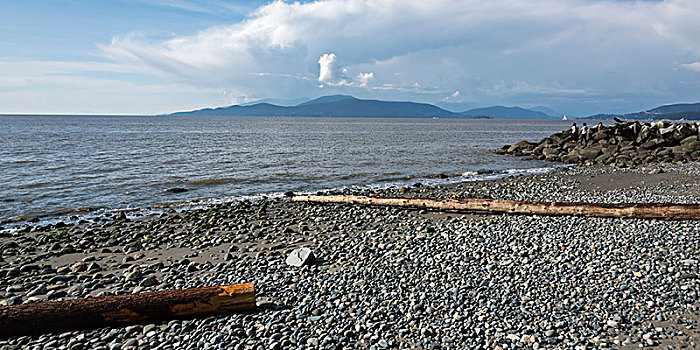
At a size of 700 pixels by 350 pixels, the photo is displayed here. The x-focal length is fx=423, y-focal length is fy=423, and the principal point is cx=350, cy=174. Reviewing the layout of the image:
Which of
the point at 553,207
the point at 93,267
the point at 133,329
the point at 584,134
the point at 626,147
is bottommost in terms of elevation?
the point at 93,267

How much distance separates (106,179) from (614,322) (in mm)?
26151

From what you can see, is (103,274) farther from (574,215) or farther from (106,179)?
(106,179)

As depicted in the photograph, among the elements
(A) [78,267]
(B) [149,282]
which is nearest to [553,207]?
(B) [149,282]

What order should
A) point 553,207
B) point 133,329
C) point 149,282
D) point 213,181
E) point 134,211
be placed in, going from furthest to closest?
point 213,181 < point 134,211 < point 553,207 < point 149,282 < point 133,329

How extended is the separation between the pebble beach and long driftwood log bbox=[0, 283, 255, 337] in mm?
162

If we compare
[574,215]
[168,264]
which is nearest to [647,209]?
[574,215]

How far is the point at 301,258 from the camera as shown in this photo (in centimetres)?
941

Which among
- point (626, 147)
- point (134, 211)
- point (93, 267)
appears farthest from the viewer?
point (626, 147)

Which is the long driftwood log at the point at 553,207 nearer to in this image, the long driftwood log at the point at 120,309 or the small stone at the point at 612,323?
the small stone at the point at 612,323

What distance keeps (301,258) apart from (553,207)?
309 inches

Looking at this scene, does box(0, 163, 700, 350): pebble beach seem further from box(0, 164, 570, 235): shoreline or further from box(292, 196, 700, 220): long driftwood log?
box(0, 164, 570, 235): shoreline

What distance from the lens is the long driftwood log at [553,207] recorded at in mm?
11117

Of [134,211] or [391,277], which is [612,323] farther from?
[134,211]

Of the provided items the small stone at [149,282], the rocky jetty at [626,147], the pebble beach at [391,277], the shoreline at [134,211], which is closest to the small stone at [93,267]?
the pebble beach at [391,277]
